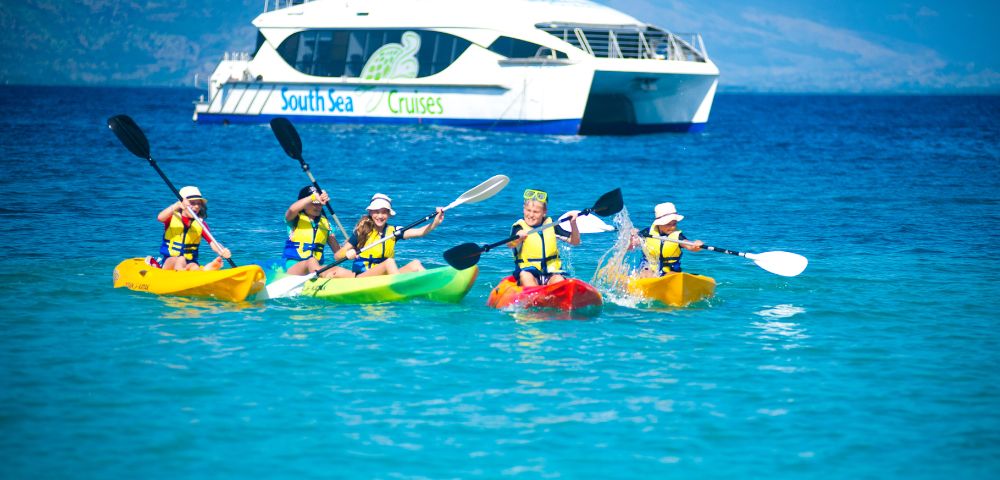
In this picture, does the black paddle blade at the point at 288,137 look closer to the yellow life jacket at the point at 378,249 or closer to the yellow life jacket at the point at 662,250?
the yellow life jacket at the point at 378,249

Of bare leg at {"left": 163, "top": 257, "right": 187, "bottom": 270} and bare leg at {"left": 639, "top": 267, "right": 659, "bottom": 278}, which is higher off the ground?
bare leg at {"left": 639, "top": 267, "right": 659, "bottom": 278}

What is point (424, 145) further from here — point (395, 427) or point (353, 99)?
point (395, 427)

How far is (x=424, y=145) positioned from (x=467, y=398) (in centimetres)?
2626

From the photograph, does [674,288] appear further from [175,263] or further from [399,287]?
[175,263]

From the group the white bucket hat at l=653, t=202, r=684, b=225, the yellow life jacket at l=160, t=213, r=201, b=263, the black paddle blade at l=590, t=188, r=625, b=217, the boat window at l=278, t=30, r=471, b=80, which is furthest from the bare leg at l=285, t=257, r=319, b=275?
the boat window at l=278, t=30, r=471, b=80

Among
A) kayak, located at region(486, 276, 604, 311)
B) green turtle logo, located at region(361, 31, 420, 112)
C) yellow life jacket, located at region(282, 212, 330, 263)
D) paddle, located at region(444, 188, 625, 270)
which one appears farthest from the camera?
green turtle logo, located at region(361, 31, 420, 112)

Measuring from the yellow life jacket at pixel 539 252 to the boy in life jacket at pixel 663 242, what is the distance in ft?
3.22

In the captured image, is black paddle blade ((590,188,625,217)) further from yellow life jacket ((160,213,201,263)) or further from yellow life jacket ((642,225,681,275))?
yellow life jacket ((160,213,201,263))

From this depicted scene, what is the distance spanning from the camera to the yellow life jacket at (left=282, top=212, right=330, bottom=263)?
12.3 m

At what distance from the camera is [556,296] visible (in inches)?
441

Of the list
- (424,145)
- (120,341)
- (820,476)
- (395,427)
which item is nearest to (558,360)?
(395,427)

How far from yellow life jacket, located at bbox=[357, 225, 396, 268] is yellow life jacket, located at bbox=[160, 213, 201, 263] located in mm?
1781

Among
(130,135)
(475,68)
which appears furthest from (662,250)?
(475,68)

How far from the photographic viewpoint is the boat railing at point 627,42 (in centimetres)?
3481
